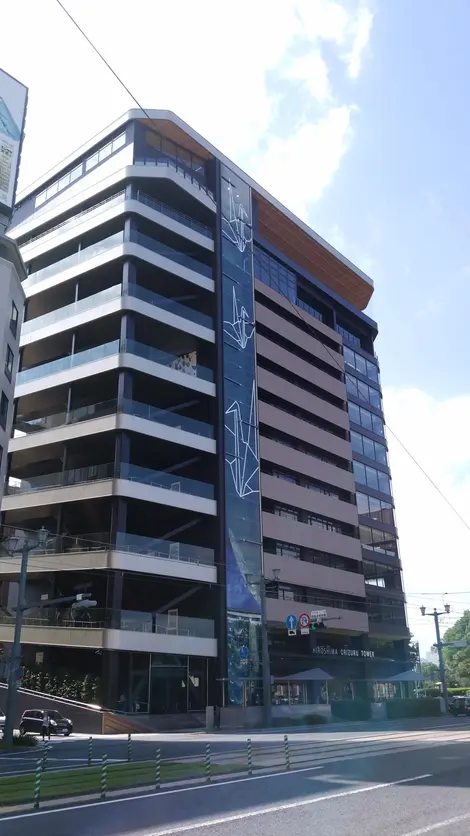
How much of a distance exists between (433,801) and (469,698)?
4418 centimetres

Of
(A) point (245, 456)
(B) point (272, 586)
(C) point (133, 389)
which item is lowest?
(B) point (272, 586)

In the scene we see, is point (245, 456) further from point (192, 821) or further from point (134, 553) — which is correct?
point (192, 821)

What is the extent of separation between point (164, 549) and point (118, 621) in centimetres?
544

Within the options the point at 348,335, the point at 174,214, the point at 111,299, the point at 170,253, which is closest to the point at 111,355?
the point at 111,299

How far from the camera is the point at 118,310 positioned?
146ft

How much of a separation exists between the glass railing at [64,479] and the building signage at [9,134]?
15971 mm

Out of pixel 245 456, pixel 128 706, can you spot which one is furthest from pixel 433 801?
pixel 245 456

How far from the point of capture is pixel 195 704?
1634 inches

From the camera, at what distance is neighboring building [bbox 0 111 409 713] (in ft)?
134

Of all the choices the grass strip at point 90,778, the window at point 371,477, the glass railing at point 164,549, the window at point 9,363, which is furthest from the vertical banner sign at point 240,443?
the grass strip at point 90,778

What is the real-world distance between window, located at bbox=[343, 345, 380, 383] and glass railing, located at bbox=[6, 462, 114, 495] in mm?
38078

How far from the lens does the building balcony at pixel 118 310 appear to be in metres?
45.0

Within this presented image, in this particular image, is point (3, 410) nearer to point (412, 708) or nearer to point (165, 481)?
point (165, 481)

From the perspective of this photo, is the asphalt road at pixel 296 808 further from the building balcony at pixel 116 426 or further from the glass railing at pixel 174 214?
the glass railing at pixel 174 214
